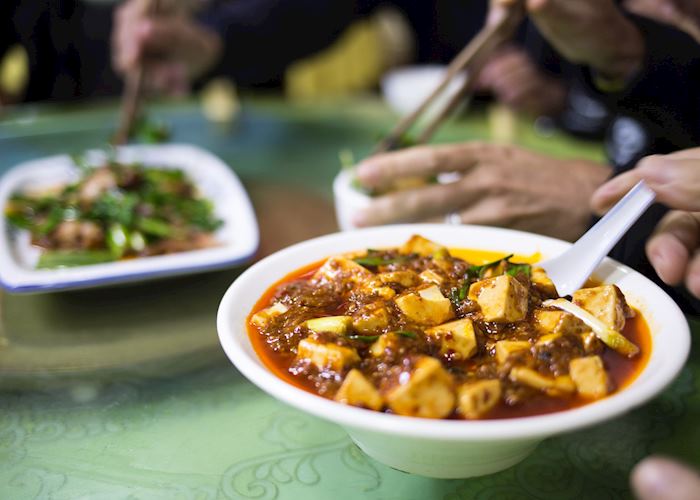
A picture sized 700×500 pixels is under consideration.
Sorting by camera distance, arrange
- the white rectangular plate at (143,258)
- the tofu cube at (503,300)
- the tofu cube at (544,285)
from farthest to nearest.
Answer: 1. the white rectangular plate at (143,258)
2. the tofu cube at (544,285)
3. the tofu cube at (503,300)

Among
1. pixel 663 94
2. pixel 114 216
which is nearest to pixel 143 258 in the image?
pixel 114 216

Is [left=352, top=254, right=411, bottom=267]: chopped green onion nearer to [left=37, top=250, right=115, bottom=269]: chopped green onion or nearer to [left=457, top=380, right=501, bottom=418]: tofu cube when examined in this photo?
[left=457, top=380, right=501, bottom=418]: tofu cube

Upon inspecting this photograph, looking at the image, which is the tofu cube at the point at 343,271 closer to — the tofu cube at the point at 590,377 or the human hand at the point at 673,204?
the tofu cube at the point at 590,377

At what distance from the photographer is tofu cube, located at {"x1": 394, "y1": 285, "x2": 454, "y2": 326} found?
1173mm

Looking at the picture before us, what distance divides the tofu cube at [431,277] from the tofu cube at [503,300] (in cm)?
11

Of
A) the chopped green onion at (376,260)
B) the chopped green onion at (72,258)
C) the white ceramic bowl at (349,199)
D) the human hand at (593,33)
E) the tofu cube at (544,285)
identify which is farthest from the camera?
the human hand at (593,33)

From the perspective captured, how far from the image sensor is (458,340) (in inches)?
42.8

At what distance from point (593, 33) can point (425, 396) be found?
1831mm

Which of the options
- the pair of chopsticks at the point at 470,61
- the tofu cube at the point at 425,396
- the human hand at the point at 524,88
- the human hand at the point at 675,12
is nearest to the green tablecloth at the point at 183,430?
the tofu cube at the point at 425,396

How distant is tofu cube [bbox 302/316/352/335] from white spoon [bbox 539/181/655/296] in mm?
494

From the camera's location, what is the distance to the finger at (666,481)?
0.80 m

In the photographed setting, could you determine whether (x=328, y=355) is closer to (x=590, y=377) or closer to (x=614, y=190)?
(x=590, y=377)

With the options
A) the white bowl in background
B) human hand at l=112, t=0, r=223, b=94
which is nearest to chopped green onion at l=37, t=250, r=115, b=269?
the white bowl in background

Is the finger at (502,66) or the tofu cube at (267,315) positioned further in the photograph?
the finger at (502,66)
